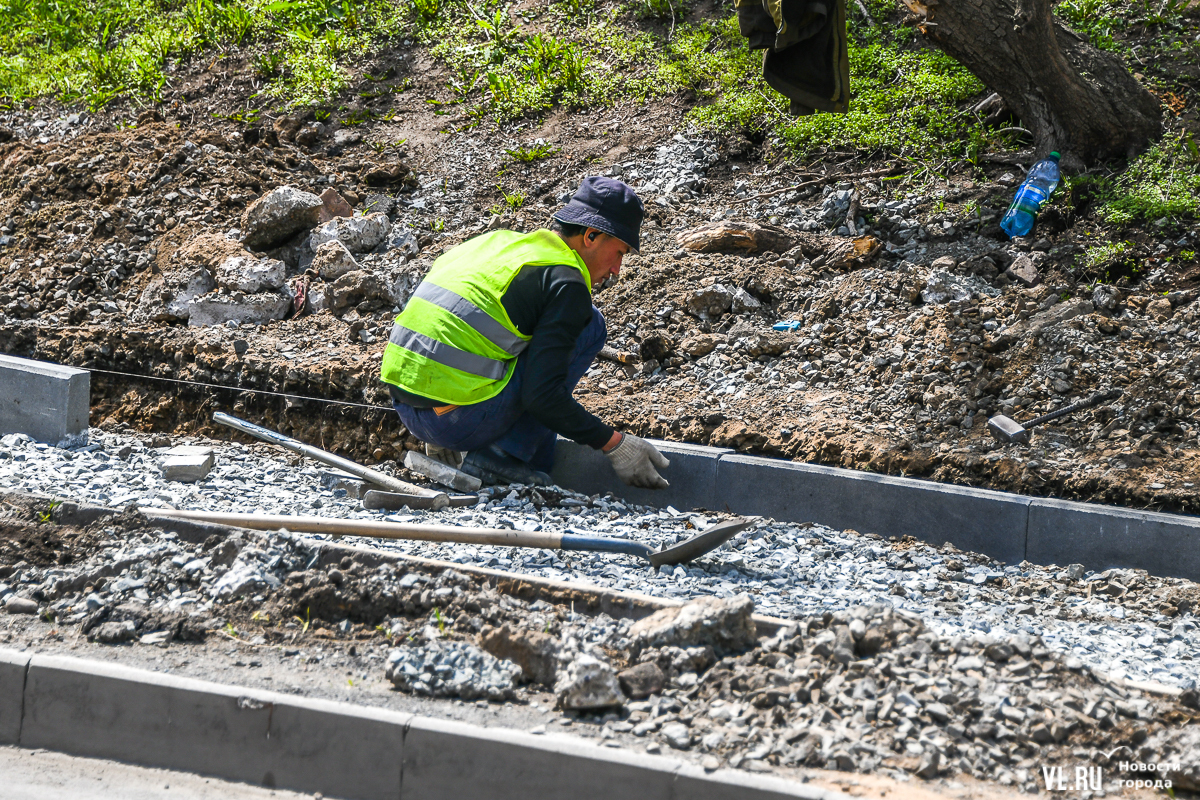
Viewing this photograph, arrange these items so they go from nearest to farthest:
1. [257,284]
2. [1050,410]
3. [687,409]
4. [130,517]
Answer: [130,517] < [1050,410] < [687,409] < [257,284]

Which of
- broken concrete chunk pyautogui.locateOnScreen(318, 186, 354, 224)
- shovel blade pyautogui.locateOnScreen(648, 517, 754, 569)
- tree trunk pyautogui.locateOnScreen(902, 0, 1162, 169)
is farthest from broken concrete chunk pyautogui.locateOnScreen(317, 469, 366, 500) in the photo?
tree trunk pyautogui.locateOnScreen(902, 0, 1162, 169)

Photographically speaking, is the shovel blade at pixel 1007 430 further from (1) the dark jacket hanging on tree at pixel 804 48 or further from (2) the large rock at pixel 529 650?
(2) the large rock at pixel 529 650

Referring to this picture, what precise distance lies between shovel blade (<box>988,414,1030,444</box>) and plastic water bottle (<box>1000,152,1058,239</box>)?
1.65 metres

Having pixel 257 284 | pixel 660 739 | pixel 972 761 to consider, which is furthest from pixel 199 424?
pixel 972 761

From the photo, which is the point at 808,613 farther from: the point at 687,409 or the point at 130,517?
the point at 130,517

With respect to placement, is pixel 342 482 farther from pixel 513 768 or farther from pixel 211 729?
pixel 513 768

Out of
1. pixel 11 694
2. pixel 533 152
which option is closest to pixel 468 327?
pixel 11 694

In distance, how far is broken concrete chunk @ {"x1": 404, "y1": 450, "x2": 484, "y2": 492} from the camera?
14.8 ft

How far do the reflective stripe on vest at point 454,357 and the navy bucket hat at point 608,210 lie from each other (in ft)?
2.57

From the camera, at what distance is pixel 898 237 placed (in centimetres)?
596

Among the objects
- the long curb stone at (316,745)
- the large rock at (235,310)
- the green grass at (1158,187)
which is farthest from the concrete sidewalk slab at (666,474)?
the green grass at (1158,187)

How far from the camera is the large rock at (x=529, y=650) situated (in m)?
2.82

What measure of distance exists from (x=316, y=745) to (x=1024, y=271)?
15.2 ft

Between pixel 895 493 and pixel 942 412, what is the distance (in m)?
0.71
